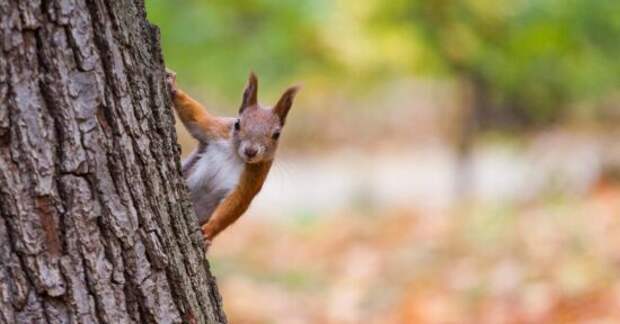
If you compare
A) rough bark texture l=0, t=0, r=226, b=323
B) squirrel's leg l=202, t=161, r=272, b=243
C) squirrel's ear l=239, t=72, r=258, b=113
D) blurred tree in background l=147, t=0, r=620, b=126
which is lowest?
rough bark texture l=0, t=0, r=226, b=323

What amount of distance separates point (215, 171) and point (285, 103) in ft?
0.83

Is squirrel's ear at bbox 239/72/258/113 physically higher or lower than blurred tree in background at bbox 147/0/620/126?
lower

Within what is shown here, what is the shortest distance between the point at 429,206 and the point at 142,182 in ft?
28.4

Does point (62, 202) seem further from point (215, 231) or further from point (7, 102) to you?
point (215, 231)

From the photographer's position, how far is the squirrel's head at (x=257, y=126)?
110 inches

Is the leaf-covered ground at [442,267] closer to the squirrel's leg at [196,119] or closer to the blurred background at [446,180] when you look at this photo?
the blurred background at [446,180]

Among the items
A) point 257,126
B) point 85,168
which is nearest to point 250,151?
point 257,126

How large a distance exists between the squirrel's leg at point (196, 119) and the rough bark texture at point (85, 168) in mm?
689

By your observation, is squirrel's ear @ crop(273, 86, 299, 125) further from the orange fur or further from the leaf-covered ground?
the leaf-covered ground

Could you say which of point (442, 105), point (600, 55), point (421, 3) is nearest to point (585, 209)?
point (600, 55)

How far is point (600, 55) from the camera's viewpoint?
8.55 meters

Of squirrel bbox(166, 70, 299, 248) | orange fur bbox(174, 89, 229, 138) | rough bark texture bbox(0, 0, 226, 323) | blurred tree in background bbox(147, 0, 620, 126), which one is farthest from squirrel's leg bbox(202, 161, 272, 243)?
blurred tree in background bbox(147, 0, 620, 126)

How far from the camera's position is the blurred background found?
19.4ft

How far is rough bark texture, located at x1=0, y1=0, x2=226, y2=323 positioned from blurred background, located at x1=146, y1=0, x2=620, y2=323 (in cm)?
346
